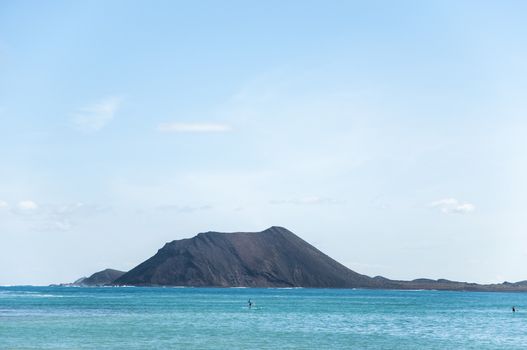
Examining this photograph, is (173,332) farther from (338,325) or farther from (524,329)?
(524,329)

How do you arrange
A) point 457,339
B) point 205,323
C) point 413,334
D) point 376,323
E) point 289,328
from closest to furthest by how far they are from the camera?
point 457,339
point 413,334
point 289,328
point 205,323
point 376,323

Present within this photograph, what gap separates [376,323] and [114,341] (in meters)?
49.4

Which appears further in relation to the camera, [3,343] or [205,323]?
[205,323]

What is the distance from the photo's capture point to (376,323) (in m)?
112

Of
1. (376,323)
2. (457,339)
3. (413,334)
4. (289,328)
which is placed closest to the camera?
(457,339)

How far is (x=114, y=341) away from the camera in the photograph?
7475 cm

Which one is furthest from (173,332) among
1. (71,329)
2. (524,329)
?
(524,329)

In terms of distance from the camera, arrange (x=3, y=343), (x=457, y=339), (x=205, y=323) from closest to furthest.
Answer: (x=3, y=343), (x=457, y=339), (x=205, y=323)

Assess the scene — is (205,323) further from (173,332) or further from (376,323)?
(376,323)

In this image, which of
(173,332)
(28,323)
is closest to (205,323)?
(173,332)

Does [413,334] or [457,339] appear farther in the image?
[413,334]

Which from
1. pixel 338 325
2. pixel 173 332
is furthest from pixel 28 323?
pixel 338 325

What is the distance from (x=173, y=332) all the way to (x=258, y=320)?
29.2 metres

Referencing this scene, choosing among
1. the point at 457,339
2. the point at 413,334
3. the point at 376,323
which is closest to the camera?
the point at 457,339
